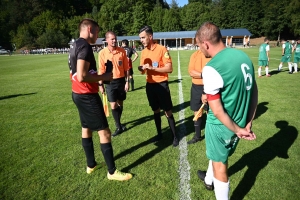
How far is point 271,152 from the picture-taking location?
388cm

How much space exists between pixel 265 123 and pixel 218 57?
13.7ft

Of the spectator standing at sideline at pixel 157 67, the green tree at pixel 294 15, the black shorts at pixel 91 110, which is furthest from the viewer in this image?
the green tree at pixel 294 15

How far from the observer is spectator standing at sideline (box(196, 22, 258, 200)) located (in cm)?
188

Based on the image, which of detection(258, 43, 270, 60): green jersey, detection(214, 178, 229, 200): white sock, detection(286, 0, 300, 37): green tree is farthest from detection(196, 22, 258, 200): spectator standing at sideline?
detection(286, 0, 300, 37): green tree

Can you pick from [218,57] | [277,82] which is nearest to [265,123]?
[218,57]

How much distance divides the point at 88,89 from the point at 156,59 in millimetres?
1658

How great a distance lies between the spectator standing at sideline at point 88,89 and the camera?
2732 mm

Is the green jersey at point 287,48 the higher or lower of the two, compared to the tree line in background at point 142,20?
lower

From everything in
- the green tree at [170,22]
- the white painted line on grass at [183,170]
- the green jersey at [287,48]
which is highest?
the green tree at [170,22]

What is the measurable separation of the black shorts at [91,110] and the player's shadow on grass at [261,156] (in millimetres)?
2233

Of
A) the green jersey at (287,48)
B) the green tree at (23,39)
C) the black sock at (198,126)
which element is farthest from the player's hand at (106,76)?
the green tree at (23,39)

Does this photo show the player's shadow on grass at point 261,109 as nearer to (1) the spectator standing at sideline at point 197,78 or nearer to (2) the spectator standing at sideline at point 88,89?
(1) the spectator standing at sideline at point 197,78

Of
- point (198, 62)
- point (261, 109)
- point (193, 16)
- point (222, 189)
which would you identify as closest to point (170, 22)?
point (193, 16)

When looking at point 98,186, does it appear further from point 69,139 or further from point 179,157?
point 69,139
